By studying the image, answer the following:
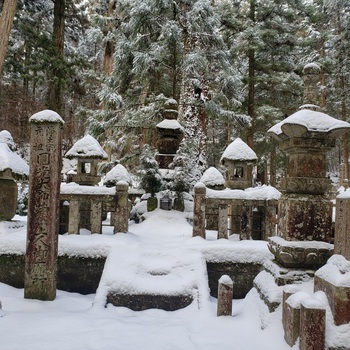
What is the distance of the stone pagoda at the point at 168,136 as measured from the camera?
1026cm

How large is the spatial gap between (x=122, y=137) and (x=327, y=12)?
17.7 m

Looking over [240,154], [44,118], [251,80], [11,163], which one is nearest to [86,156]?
[11,163]

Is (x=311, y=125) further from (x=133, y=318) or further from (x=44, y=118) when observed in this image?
(x=44, y=118)

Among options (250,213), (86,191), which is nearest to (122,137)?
(86,191)

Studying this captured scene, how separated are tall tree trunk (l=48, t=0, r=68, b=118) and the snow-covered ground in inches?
304

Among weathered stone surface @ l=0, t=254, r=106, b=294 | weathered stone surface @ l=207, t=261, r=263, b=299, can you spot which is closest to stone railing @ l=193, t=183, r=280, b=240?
weathered stone surface @ l=207, t=261, r=263, b=299

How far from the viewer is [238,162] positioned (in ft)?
28.8

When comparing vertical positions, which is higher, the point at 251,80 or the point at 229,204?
the point at 251,80

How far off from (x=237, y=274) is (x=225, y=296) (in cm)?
131

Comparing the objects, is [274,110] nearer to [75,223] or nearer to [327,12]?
[327,12]

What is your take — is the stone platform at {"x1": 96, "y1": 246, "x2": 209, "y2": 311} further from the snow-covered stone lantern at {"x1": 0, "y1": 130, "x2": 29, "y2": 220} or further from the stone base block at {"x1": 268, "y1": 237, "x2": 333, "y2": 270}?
the snow-covered stone lantern at {"x1": 0, "y1": 130, "x2": 29, "y2": 220}

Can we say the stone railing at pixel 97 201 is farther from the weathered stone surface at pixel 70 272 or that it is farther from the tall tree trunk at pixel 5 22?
the tall tree trunk at pixel 5 22

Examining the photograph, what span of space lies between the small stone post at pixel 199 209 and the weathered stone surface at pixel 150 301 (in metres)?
1.76

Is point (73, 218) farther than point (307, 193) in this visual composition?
Yes
